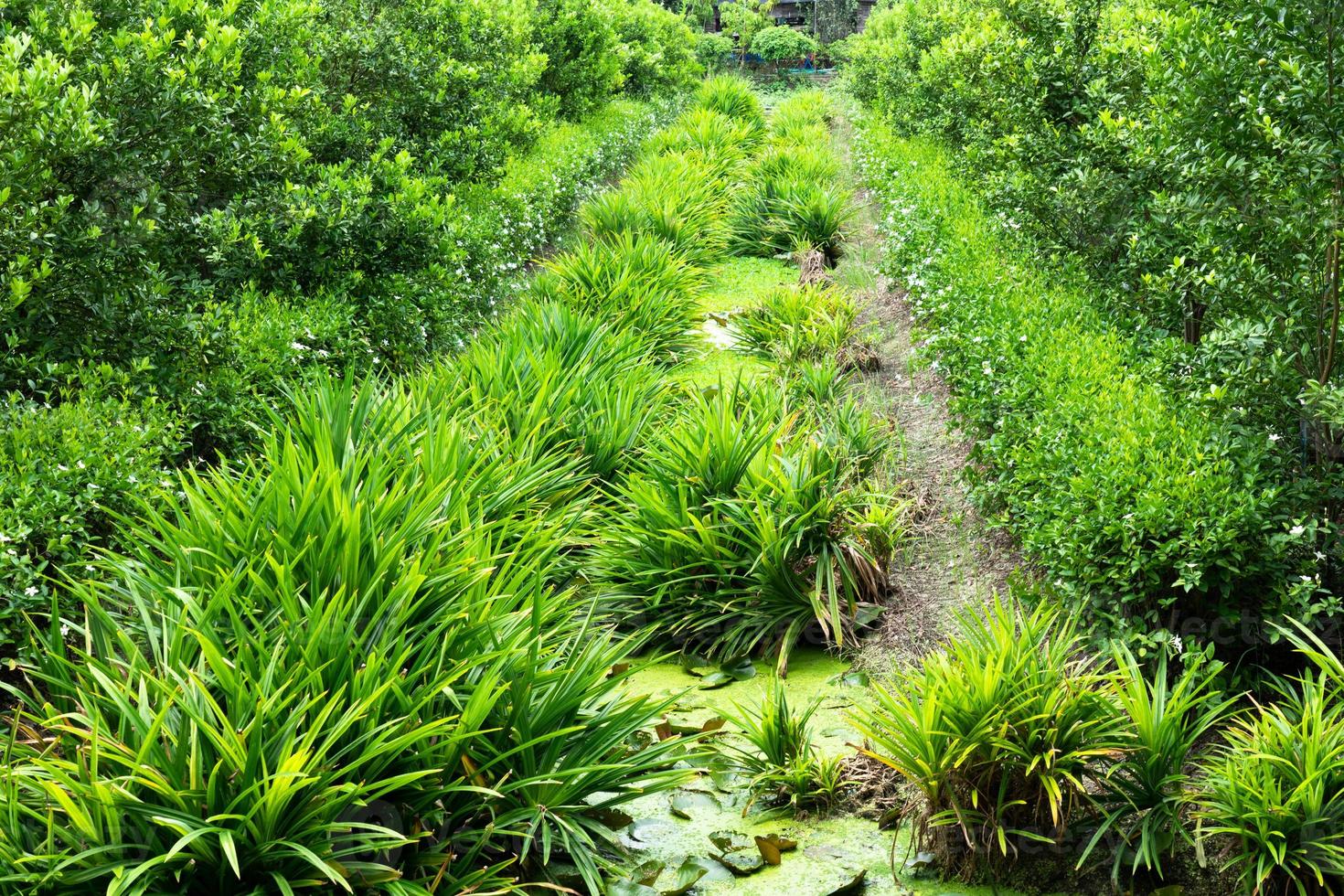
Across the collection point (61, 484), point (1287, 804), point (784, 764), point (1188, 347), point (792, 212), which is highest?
point (1188, 347)

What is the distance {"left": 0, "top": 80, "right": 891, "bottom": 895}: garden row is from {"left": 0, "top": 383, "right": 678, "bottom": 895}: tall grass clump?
0.03 feet

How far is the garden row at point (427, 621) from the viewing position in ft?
7.52

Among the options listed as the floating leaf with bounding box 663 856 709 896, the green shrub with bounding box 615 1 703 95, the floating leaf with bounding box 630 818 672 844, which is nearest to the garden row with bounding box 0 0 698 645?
the floating leaf with bounding box 630 818 672 844

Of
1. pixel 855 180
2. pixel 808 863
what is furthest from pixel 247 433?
pixel 855 180

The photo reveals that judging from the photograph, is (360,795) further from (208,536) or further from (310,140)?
(310,140)

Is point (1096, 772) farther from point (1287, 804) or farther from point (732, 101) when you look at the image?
point (732, 101)

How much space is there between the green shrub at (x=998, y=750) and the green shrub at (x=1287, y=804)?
32 cm

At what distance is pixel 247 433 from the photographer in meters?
4.81

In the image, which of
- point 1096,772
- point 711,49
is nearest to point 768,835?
point 1096,772

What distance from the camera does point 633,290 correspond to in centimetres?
749

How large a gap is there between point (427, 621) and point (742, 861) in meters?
1.07

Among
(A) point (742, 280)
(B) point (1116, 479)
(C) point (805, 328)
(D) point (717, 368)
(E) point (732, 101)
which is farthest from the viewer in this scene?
(E) point (732, 101)

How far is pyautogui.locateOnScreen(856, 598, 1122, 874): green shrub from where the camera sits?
2.80 m

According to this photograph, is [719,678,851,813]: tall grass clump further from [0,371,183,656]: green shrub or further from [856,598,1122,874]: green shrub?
[0,371,183,656]: green shrub
